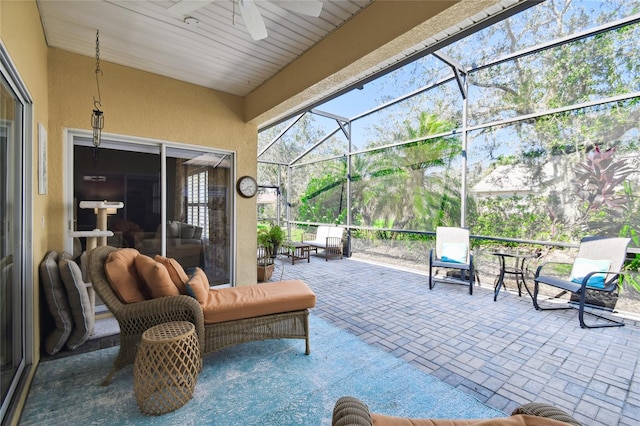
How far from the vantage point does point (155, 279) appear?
2193 mm

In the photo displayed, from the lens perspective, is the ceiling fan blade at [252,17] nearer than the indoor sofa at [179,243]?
Yes

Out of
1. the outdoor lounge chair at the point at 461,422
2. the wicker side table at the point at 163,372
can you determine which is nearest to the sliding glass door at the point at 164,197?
the wicker side table at the point at 163,372

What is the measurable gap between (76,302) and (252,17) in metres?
2.76

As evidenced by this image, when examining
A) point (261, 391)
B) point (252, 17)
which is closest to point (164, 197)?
point (252, 17)

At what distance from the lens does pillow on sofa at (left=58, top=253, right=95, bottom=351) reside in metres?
2.46

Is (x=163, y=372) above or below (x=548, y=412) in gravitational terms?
below

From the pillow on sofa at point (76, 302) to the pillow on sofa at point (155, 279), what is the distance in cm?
71

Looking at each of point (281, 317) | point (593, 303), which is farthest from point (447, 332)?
point (593, 303)

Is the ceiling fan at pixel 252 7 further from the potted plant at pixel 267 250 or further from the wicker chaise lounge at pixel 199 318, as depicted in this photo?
the potted plant at pixel 267 250

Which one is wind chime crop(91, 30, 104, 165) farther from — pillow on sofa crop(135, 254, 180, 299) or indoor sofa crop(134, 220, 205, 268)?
pillow on sofa crop(135, 254, 180, 299)

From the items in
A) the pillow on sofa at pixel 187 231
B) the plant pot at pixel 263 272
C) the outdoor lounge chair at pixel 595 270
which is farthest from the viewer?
the plant pot at pixel 263 272

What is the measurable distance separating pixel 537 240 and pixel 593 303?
3.44 ft

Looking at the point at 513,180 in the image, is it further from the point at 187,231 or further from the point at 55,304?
the point at 55,304

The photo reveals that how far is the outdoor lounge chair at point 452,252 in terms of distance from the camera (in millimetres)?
4680
